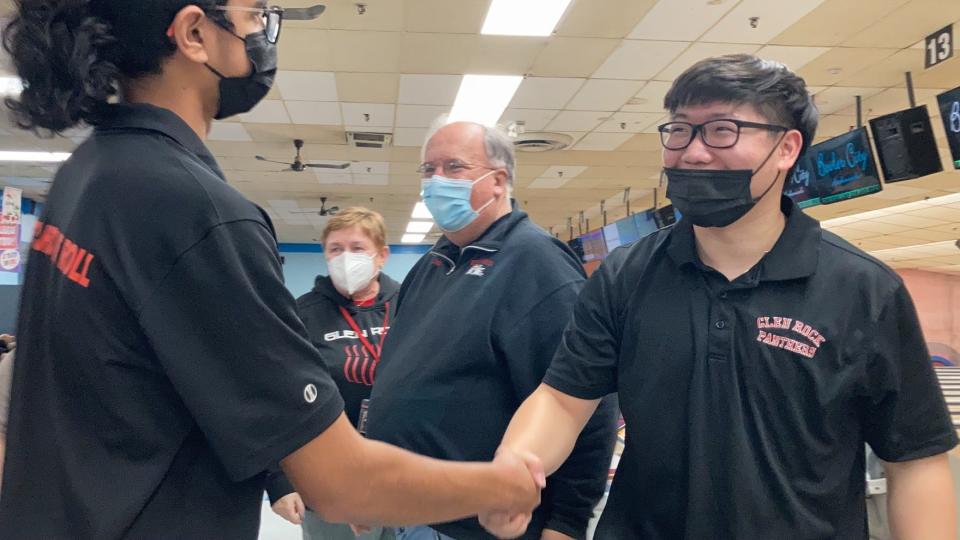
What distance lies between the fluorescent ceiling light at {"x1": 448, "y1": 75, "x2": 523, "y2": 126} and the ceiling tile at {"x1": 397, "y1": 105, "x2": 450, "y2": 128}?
0.60ft

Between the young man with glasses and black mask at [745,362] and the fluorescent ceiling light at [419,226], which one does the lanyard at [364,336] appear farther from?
the fluorescent ceiling light at [419,226]

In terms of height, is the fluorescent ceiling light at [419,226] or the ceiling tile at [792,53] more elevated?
the ceiling tile at [792,53]

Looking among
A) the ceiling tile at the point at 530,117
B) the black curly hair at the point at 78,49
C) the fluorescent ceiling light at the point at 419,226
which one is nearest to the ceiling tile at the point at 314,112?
the ceiling tile at the point at 530,117

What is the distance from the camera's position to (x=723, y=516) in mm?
1347

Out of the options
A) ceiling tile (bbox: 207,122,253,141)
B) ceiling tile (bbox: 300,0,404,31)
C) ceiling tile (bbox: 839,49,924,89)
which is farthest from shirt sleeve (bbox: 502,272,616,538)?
ceiling tile (bbox: 207,122,253,141)

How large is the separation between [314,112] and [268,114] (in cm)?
53

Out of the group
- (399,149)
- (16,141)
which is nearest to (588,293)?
(399,149)

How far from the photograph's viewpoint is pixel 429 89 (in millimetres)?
7121

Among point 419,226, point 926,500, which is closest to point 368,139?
point 926,500

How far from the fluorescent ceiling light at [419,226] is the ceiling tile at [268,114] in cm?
856

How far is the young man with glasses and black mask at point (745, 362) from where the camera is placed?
A: 51.8 inches

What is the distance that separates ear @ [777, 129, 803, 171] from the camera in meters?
1.52

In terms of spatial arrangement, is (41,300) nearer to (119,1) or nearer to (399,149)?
(119,1)

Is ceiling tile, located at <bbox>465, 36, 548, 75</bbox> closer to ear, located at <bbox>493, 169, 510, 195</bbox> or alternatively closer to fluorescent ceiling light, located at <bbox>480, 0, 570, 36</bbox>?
fluorescent ceiling light, located at <bbox>480, 0, 570, 36</bbox>
